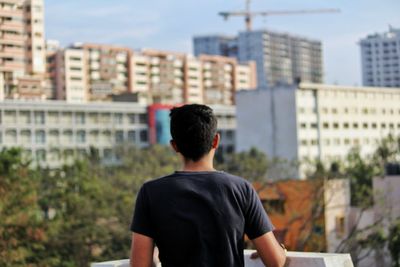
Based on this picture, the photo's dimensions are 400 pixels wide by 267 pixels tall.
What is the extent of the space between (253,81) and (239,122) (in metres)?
16.5

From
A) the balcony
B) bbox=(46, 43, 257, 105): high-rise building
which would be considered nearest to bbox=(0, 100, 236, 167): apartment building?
bbox=(46, 43, 257, 105): high-rise building

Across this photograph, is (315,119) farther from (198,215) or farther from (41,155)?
(198,215)

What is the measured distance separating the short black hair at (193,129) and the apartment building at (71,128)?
25186 millimetres

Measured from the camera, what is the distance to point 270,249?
1457mm

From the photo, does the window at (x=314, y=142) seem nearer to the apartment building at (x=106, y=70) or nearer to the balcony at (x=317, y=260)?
the apartment building at (x=106, y=70)

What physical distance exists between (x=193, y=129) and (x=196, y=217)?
0.15m

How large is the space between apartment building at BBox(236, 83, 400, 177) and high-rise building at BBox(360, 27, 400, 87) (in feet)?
3.71

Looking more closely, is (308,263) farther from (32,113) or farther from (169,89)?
(169,89)

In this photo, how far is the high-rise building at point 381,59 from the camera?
98.0 ft

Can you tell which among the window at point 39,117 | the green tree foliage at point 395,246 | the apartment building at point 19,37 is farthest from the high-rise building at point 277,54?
the green tree foliage at point 395,246

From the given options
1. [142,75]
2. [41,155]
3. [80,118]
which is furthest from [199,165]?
[142,75]

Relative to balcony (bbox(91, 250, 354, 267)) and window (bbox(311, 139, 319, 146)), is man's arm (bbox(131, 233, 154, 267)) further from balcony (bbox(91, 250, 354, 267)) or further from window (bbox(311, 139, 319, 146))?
window (bbox(311, 139, 319, 146))

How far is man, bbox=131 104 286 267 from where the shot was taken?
55.9 inches

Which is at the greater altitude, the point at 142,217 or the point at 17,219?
the point at 142,217
